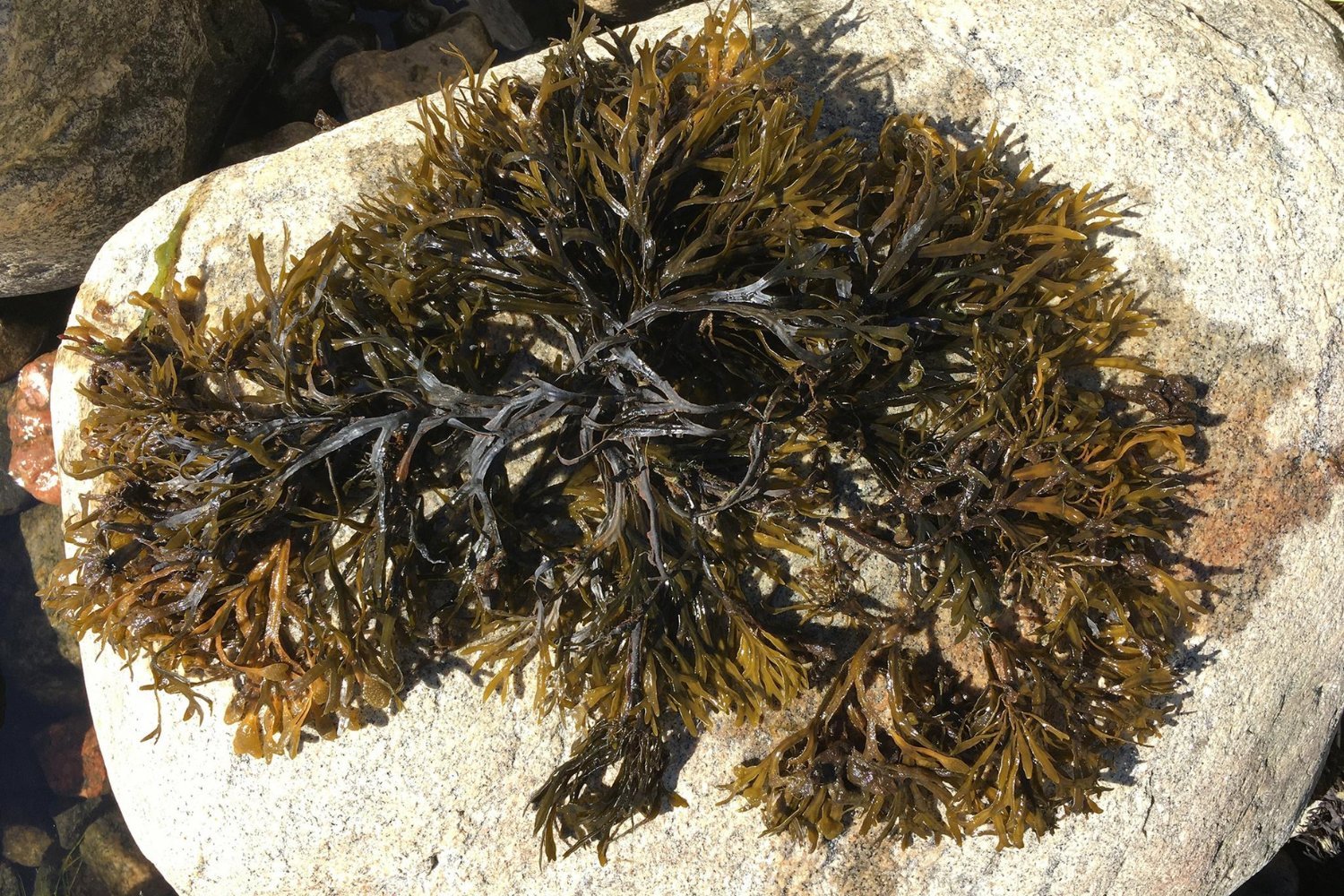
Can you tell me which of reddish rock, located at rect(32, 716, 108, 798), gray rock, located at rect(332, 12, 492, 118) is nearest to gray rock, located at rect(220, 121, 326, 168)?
gray rock, located at rect(332, 12, 492, 118)

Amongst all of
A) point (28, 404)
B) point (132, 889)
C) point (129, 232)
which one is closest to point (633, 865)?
point (129, 232)

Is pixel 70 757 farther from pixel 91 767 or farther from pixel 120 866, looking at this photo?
pixel 120 866

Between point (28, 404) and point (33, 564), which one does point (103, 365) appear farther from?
point (33, 564)

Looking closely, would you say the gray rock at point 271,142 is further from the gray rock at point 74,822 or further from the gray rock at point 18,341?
the gray rock at point 74,822

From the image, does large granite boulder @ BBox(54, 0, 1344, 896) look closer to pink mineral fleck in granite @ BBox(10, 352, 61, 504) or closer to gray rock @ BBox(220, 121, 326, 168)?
gray rock @ BBox(220, 121, 326, 168)

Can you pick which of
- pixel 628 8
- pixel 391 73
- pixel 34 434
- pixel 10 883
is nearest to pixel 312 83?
pixel 391 73
